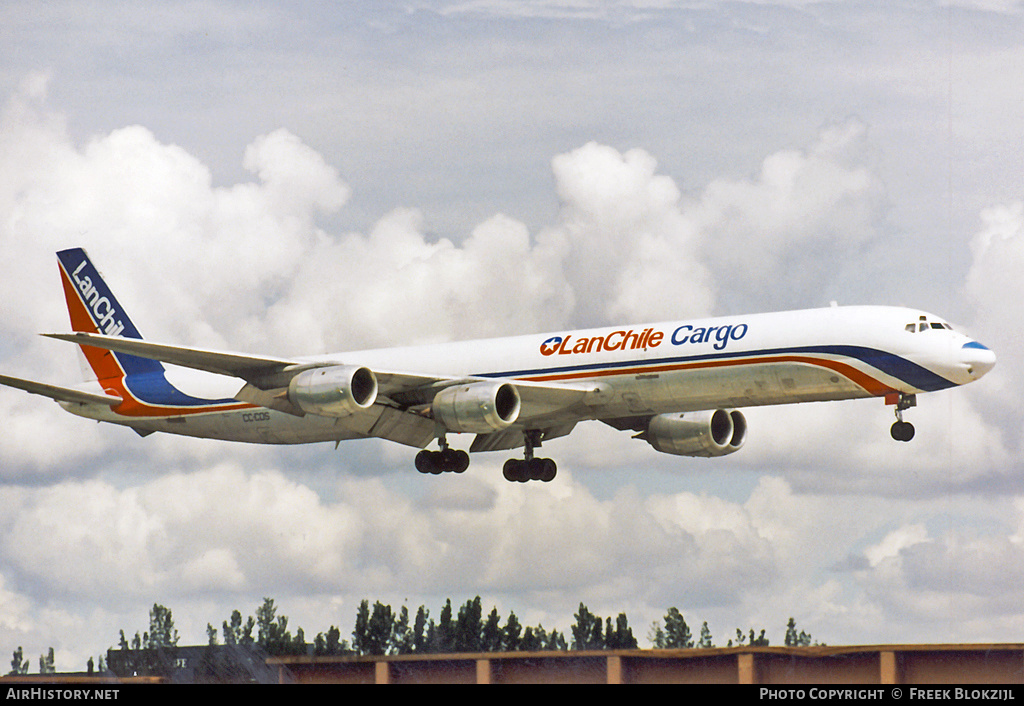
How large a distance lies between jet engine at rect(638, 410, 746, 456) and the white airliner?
6 cm

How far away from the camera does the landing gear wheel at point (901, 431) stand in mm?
49531

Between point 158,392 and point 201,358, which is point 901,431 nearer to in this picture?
point 201,358

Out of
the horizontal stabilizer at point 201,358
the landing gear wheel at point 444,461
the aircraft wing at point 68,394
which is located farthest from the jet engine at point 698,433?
the aircraft wing at point 68,394

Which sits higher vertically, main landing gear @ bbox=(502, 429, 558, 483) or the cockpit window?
the cockpit window

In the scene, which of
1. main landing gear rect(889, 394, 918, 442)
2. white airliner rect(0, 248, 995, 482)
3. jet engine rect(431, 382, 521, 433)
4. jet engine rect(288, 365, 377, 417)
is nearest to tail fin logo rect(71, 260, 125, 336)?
white airliner rect(0, 248, 995, 482)

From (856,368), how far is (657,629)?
107 feet

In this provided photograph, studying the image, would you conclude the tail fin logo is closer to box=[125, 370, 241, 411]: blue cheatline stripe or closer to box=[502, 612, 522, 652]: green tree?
box=[125, 370, 241, 411]: blue cheatline stripe

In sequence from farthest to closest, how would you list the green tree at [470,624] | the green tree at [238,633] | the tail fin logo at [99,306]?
1. the green tree at [470,624]
2. the tail fin logo at [99,306]
3. the green tree at [238,633]

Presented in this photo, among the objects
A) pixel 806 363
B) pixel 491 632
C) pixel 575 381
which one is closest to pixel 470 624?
pixel 491 632

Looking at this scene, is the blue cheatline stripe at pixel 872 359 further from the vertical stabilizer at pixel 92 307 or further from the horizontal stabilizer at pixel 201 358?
the vertical stabilizer at pixel 92 307

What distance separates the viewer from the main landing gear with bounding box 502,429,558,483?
6009cm

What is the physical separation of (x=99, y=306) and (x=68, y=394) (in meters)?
6.58

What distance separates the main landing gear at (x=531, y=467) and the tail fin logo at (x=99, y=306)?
66.1 feet

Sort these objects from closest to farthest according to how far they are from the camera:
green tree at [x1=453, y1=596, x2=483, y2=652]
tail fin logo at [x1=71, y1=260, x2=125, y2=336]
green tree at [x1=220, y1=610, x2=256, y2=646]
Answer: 1. green tree at [x1=220, y1=610, x2=256, y2=646]
2. tail fin logo at [x1=71, y1=260, x2=125, y2=336]
3. green tree at [x1=453, y1=596, x2=483, y2=652]
